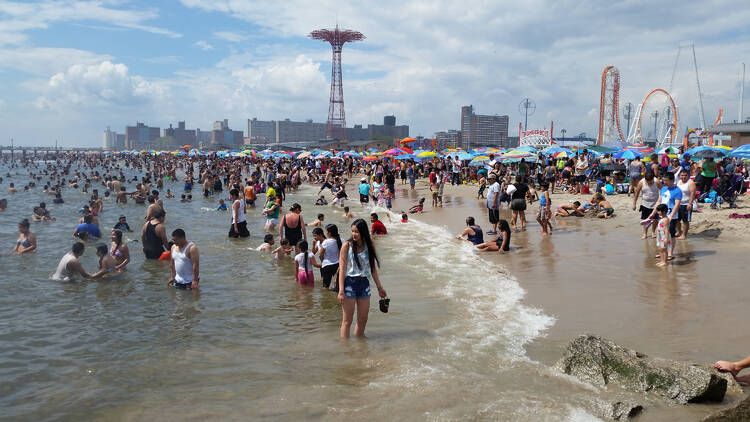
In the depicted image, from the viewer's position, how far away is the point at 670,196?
8.90 meters

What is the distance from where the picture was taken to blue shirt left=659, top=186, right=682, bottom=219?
8.77 m

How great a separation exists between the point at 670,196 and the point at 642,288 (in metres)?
2.75

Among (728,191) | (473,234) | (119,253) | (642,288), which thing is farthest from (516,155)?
(119,253)

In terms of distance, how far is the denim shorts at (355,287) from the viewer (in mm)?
5227

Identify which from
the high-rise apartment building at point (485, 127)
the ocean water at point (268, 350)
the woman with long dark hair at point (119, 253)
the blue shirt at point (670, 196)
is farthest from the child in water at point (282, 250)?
the high-rise apartment building at point (485, 127)

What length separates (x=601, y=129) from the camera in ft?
217

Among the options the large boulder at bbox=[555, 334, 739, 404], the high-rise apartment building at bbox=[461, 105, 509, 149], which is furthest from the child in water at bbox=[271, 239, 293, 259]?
the high-rise apartment building at bbox=[461, 105, 509, 149]

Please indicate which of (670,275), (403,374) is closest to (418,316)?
(403,374)

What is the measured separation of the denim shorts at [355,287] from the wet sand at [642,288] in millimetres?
1867

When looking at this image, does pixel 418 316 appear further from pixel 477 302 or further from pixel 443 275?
pixel 443 275

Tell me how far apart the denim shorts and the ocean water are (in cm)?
59

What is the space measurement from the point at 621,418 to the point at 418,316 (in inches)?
120

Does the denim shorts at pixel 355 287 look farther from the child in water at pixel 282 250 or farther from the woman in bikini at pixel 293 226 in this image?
the child in water at pixel 282 250

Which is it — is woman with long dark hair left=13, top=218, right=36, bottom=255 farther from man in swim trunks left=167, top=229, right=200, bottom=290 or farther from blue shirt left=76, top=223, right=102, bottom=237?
man in swim trunks left=167, top=229, right=200, bottom=290
